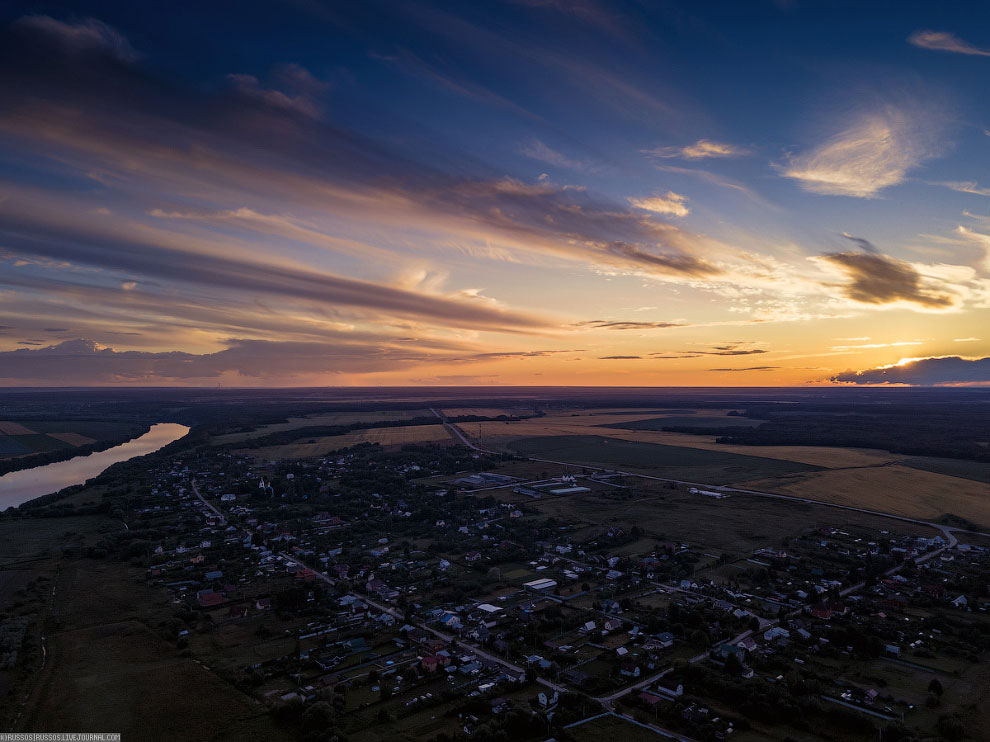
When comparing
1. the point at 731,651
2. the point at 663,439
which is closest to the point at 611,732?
the point at 731,651

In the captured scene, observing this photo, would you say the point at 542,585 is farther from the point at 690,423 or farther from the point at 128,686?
the point at 690,423

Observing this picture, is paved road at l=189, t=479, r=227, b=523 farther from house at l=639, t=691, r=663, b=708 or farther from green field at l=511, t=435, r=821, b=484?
green field at l=511, t=435, r=821, b=484

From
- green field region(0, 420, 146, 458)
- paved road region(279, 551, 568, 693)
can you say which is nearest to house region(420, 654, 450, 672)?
paved road region(279, 551, 568, 693)

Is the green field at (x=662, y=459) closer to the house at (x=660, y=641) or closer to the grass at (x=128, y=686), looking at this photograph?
the house at (x=660, y=641)

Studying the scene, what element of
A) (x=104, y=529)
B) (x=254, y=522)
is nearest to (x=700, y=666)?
(x=254, y=522)

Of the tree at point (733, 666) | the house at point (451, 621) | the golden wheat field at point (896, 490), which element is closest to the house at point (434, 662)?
the house at point (451, 621)
